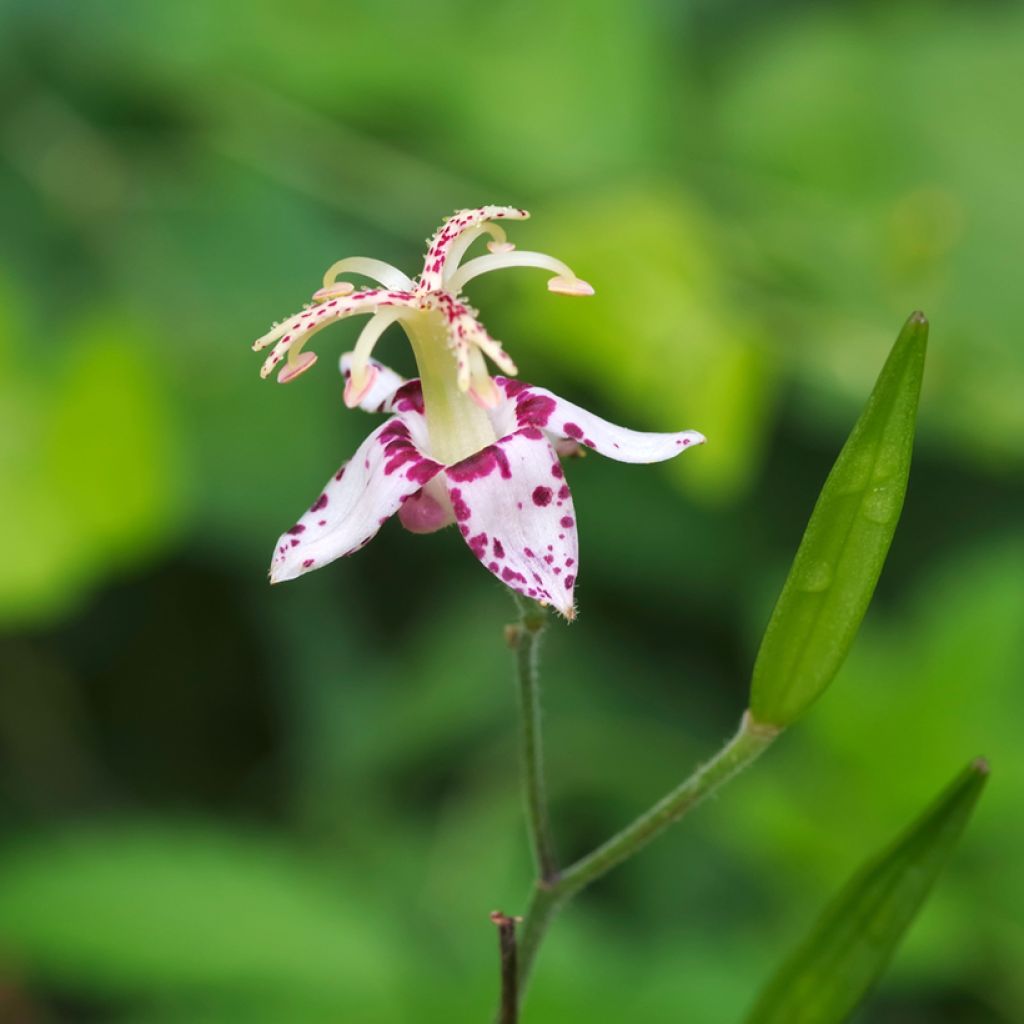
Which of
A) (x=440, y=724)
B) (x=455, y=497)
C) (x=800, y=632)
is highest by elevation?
(x=440, y=724)

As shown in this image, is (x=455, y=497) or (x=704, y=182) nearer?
(x=455, y=497)

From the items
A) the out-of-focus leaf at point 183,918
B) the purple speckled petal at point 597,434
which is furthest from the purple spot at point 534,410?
the out-of-focus leaf at point 183,918

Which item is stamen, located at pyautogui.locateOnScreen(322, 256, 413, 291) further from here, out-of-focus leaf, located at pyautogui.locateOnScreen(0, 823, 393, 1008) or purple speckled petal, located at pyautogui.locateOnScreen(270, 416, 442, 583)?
out-of-focus leaf, located at pyautogui.locateOnScreen(0, 823, 393, 1008)

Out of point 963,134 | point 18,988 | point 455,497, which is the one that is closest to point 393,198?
point 963,134

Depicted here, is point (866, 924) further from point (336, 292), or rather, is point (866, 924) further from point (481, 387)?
point (336, 292)

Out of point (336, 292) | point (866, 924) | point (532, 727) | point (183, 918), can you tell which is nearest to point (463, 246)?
point (336, 292)

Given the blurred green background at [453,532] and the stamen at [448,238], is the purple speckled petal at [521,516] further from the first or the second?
the blurred green background at [453,532]

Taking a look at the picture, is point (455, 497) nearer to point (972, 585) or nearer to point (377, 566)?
point (972, 585)
